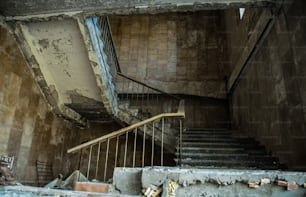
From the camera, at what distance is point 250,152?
13.0 feet

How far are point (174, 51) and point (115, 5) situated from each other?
4.51 meters

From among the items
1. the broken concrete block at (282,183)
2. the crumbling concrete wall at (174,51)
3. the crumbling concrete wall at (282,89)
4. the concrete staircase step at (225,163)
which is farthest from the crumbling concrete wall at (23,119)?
the crumbling concrete wall at (282,89)

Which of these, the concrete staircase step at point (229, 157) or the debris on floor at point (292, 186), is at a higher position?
the concrete staircase step at point (229, 157)

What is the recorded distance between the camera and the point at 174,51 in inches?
312

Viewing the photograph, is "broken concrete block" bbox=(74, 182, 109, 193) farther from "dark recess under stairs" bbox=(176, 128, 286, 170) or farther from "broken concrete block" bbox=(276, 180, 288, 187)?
"broken concrete block" bbox=(276, 180, 288, 187)

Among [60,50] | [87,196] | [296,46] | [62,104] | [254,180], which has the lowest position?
[87,196]

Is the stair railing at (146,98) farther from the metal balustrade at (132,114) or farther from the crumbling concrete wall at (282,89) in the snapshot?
the crumbling concrete wall at (282,89)

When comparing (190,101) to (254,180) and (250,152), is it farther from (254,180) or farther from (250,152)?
(254,180)

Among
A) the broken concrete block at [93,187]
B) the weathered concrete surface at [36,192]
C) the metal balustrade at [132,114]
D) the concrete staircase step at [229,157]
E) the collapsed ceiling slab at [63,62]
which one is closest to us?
the weathered concrete surface at [36,192]

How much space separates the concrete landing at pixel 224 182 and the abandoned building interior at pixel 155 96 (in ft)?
0.05

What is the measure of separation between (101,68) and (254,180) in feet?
11.0

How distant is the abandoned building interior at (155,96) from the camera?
10.3 feet

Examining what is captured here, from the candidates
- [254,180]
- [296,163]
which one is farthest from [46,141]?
[296,163]

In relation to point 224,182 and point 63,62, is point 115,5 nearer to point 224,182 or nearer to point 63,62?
point 63,62
